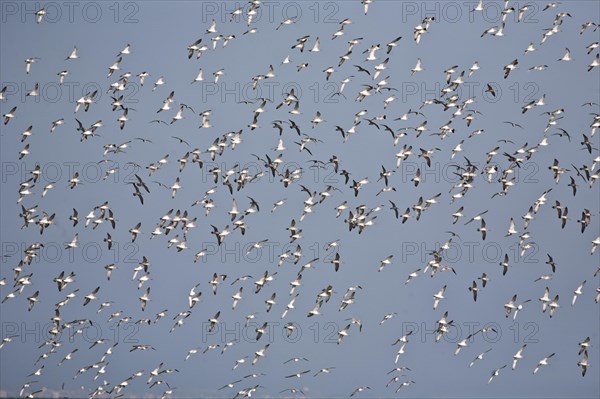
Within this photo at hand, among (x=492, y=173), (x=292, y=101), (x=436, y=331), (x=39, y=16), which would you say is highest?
(x=39, y=16)

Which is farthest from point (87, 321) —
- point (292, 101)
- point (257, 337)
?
point (292, 101)

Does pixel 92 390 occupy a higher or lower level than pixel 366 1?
lower

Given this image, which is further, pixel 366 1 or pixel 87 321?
pixel 87 321

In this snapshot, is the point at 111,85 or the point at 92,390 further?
the point at 92,390

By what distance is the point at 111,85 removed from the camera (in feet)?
171

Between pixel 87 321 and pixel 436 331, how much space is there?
13.5m

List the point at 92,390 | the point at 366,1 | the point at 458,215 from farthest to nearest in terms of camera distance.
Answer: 1. the point at 92,390
2. the point at 458,215
3. the point at 366,1

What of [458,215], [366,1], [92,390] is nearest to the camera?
[366,1]

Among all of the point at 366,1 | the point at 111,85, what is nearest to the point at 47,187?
the point at 111,85

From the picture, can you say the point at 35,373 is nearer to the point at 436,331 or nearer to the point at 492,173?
the point at 436,331

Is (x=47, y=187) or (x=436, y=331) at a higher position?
(x=47, y=187)

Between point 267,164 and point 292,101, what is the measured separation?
2584mm

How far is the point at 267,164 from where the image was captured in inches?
2090

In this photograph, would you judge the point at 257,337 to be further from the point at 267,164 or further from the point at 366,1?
the point at 366,1
